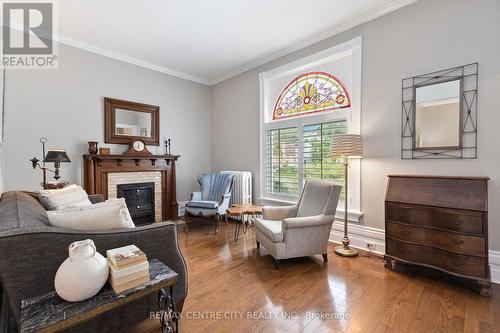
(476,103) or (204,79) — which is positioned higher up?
(204,79)

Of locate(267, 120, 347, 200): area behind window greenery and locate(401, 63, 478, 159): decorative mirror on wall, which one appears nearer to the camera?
locate(401, 63, 478, 159): decorative mirror on wall

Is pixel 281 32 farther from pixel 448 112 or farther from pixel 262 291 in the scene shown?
pixel 262 291

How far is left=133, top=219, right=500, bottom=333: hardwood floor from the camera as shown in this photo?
1641 mm

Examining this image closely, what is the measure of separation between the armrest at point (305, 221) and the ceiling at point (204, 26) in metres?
2.48

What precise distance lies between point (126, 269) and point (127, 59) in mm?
4117

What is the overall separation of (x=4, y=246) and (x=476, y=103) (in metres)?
3.58

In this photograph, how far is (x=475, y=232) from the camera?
1.95 meters

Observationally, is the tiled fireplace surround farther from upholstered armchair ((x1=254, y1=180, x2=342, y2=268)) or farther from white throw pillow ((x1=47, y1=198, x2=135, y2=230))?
white throw pillow ((x1=47, y1=198, x2=135, y2=230))

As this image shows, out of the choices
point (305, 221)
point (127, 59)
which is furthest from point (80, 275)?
point (127, 59)

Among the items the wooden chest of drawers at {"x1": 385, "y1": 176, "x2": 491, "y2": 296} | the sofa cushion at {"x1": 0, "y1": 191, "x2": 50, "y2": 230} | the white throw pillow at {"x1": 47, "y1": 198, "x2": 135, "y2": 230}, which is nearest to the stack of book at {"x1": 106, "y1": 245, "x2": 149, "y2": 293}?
the white throw pillow at {"x1": 47, "y1": 198, "x2": 135, "y2": 230}

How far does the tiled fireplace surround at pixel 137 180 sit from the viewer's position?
12.8ft

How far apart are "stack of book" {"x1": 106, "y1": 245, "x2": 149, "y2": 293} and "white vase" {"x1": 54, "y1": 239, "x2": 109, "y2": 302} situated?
54 millimetres

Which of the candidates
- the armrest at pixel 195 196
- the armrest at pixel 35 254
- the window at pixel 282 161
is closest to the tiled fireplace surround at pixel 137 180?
the armrest at pixel 195 196

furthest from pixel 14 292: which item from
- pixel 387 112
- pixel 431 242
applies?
pixel 387 112
